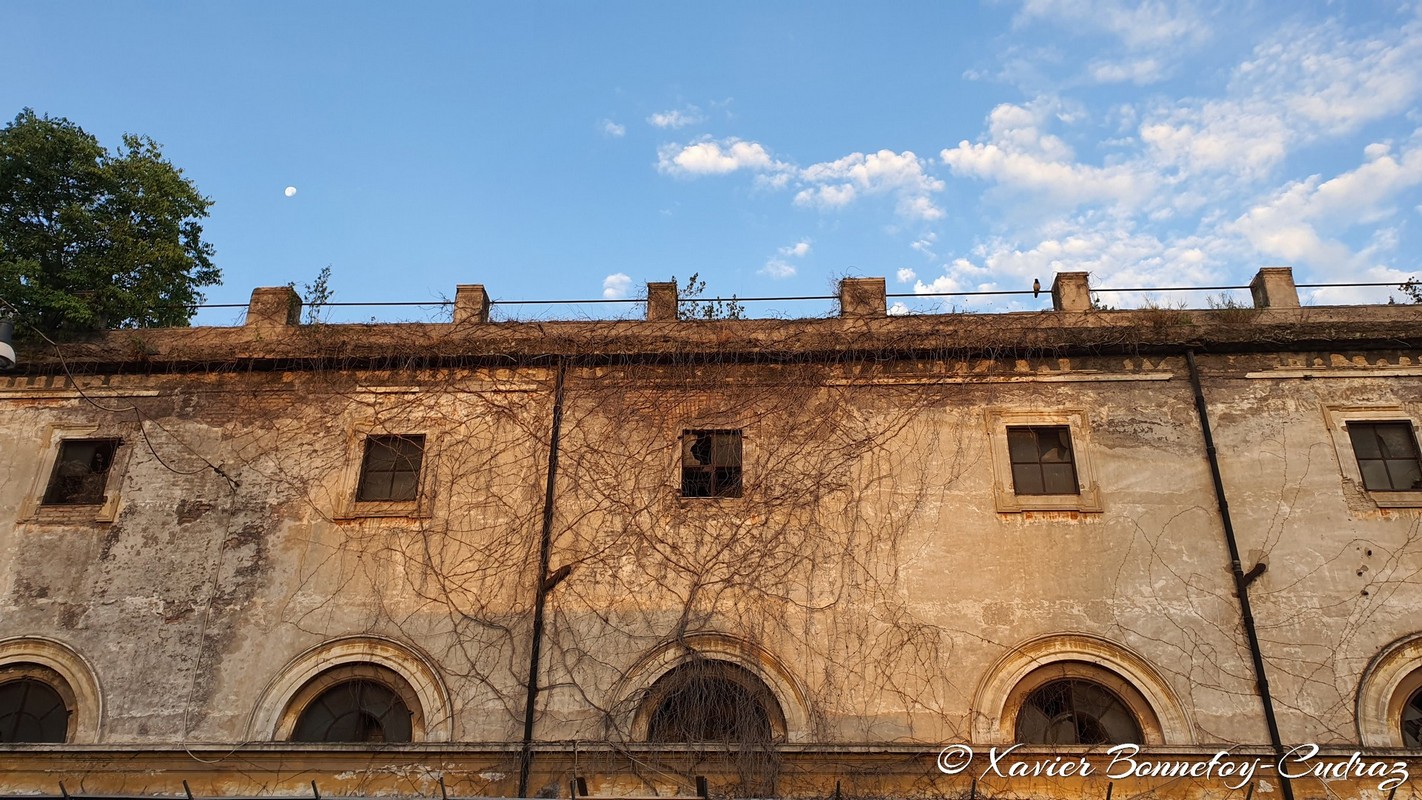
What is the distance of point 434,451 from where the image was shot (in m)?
11.7

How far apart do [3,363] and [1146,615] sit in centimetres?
1204

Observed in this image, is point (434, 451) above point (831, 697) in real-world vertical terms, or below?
above

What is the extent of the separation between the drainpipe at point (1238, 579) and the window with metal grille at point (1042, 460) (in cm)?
151

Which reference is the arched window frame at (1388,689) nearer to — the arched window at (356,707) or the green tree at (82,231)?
the arched window at (356,707)

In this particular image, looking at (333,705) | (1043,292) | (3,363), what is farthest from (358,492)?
(1043,292)

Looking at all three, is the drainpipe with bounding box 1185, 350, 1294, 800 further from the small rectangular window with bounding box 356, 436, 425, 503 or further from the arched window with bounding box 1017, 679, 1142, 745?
the small rectangular window with bounding box 356, 436, 425, 503

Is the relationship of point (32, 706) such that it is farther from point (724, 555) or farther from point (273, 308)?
point (724, 555)

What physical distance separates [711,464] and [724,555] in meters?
1.19

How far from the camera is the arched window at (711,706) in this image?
10023mm

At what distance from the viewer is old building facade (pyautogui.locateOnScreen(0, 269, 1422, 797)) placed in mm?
9891

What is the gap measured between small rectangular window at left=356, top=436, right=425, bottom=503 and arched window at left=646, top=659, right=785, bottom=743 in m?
3.92

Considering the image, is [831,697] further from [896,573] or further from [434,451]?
[434,451]

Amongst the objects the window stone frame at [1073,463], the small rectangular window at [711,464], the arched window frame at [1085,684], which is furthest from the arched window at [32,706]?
the window stone frame at [1073,463]

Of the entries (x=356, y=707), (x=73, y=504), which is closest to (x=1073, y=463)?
(x=356, y=707)
